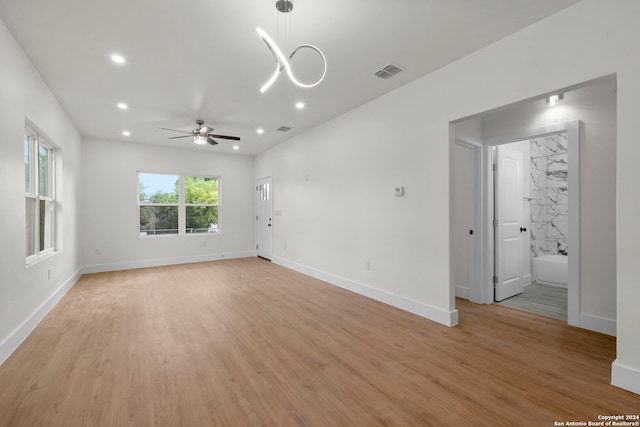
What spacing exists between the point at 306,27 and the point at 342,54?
21.9 inches

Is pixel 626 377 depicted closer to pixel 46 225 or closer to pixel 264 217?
pixel 46 225

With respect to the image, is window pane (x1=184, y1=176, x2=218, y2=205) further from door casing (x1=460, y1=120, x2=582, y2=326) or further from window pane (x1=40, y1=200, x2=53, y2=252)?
door casing (x1=460, y1=120, x2=582, y2=326)

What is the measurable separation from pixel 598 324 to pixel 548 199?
364cm

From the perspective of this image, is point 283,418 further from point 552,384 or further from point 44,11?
point 44,11

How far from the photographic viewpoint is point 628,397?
73.5 inches

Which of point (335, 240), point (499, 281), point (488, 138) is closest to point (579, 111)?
point (488, 138)

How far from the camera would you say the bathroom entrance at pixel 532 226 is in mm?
3988

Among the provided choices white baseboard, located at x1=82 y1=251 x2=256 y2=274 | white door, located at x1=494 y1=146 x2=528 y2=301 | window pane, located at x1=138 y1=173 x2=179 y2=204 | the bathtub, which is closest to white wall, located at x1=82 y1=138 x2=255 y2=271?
white baseboard, located at x1=82 y1=251 x2=256 y2=274

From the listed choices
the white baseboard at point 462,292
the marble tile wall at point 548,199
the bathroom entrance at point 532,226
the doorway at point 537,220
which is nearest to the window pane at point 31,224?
the white baseboard at point 462,292

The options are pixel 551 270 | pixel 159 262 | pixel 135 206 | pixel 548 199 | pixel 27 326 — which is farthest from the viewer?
pixel 159 262

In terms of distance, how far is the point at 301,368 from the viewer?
2266mm

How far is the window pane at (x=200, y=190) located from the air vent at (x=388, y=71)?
5.55 metres

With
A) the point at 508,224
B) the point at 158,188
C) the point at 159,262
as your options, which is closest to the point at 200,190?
the point at 158,188

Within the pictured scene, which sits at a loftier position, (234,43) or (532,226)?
(234,43)
